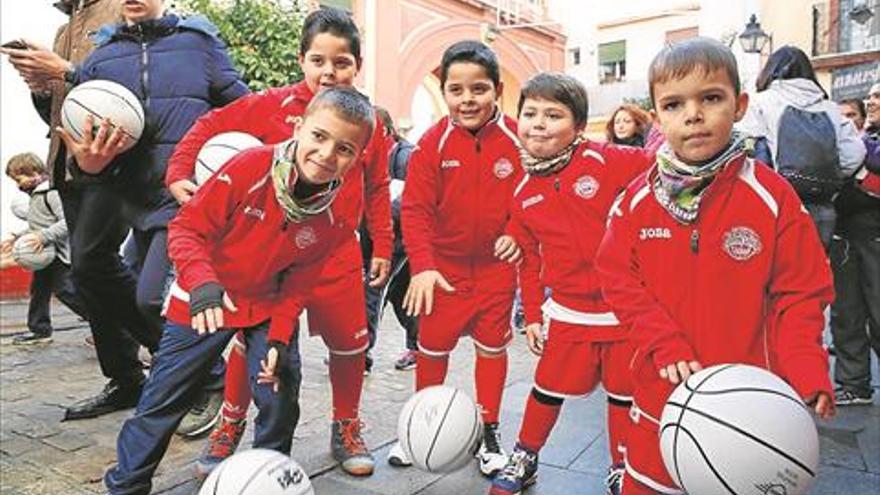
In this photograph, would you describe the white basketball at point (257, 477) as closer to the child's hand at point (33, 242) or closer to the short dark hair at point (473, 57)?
the short dark hair at point (473, 57)

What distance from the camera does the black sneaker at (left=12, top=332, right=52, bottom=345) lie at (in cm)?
662

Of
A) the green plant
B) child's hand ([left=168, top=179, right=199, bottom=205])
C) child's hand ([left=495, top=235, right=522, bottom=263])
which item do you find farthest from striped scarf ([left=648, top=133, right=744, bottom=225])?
the green plant

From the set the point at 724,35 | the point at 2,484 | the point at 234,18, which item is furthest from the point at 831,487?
the point at 724,35

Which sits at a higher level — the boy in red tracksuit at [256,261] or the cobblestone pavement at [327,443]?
the boy in red tracksuit at [256,261]

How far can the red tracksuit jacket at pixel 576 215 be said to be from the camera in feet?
10.2

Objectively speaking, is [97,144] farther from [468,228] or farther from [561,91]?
[561,91]

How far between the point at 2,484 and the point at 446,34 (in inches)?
640

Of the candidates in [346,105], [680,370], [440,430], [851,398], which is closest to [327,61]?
[346,105]

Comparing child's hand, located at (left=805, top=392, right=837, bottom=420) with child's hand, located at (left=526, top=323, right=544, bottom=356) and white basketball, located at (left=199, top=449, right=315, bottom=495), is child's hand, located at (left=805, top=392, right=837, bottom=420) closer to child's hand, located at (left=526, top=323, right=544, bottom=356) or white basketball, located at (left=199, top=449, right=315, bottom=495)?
child's hand, located at (left=526, top=323, right=544, bottom=356)

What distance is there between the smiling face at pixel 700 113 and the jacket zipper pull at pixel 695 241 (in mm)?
219

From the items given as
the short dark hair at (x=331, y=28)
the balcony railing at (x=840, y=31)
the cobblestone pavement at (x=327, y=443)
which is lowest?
the cobblestone pavement at (x=327, y=443)

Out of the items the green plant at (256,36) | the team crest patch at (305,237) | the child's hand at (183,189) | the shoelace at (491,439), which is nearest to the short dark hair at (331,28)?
the child's hand at (183,189)

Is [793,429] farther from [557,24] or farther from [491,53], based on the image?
[557,24]

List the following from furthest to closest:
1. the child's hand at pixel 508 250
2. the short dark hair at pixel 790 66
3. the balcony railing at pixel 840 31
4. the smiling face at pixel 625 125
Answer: the balcony railing at pixel 840 31
the smiling face at pixel 625 125
the short dark hair at pixel 790 66
the child's hand at pixel 508 250
